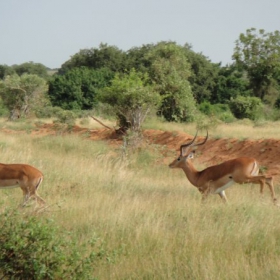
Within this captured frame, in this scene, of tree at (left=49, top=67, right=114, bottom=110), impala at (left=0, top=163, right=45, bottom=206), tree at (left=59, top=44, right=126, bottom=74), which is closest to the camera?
impala at (left=0, top=163, right=45, bottom=206)

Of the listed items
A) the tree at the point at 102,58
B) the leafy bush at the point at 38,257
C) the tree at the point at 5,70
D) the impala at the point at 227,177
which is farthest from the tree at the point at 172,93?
the tree at the point at 5,70

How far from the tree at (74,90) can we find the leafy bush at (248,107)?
1225cm

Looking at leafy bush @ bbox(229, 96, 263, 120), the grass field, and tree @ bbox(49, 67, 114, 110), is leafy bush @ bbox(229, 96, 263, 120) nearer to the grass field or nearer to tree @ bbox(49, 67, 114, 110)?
tree @ bbox(49, 67, 114, 110)

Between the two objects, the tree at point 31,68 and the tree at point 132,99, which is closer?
the tree at point 132,99

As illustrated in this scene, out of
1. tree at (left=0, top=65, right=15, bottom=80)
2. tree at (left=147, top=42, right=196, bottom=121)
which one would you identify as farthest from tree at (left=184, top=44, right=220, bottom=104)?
tree at (left=0, top=65, right=15, bottom=80)

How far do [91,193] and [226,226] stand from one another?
2.80 meters

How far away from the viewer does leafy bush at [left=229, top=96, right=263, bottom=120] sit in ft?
102

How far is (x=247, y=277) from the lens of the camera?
4426 mm

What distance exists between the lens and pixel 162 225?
615 cm

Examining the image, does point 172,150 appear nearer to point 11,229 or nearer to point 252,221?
point 252,221

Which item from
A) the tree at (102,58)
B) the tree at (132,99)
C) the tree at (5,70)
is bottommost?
the tree at (5,70)

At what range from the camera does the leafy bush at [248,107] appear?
3094 centimetres

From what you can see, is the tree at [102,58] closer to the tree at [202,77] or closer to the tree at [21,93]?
the tree at [202,77]

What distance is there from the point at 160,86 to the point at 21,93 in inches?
406
